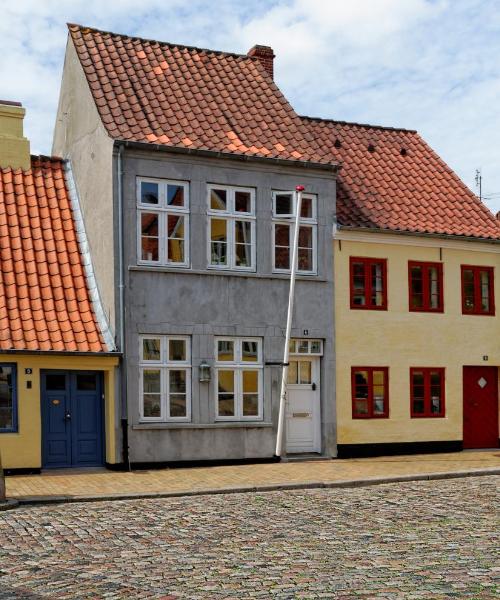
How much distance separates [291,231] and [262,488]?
664 centimetres

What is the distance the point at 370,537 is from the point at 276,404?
893 centimetres

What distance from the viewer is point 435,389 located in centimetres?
2203

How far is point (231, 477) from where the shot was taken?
55.7ft

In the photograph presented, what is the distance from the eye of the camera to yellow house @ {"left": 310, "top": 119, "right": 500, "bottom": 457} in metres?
21.0

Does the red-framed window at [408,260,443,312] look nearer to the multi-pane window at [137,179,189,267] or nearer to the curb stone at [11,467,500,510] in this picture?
the curb stone at [11,467,500,510]

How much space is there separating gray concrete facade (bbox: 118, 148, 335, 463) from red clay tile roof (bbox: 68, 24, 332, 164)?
0.53 m

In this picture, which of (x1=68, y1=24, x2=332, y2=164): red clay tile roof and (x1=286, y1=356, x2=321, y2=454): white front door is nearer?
(x1=68, y1=24, x2=332, y2=164): red clay tile roof

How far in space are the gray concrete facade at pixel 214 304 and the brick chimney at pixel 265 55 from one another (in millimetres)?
4632

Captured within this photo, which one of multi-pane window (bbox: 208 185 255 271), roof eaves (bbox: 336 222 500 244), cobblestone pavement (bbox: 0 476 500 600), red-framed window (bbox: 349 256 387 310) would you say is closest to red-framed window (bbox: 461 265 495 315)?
roof eaves (bbox: 336 222 500 244)

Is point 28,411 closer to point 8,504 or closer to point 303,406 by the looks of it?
point 8,504

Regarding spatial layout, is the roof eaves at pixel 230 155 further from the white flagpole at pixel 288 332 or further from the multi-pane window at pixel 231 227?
the white flagpole at pixel 288 332

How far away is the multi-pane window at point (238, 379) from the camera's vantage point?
63.7 feet

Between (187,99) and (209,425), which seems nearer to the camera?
(209,425)

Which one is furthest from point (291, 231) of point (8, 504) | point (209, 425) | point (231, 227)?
point (8, 504)
